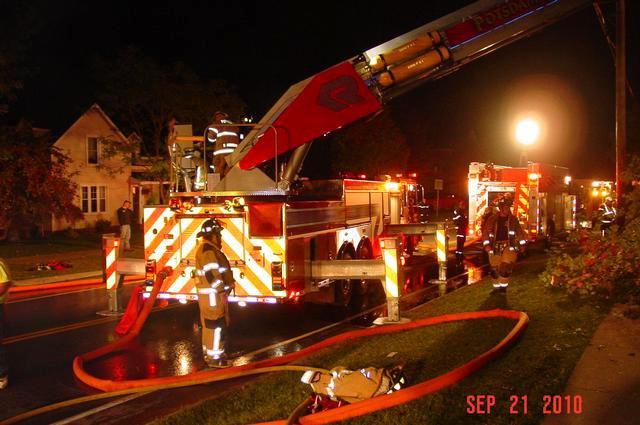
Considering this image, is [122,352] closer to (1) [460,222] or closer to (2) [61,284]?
(2) [61,284]

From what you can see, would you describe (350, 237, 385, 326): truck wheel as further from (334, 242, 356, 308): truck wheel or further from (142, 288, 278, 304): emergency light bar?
(142, 288, 278, 304): emergency light bar

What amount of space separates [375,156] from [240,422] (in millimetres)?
31127

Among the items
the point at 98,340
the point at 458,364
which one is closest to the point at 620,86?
the point at 458,364

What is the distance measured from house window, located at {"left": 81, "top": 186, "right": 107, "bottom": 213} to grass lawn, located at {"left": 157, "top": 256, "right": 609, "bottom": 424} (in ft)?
82.5

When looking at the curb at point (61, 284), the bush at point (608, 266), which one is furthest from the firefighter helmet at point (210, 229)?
the curb at point (61, 284)

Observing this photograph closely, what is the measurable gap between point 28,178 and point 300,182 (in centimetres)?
1194

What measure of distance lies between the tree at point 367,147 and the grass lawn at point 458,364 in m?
26.6

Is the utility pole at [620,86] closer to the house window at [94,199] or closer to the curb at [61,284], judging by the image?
the curb at [61,284]

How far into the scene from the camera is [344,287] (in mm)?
10172

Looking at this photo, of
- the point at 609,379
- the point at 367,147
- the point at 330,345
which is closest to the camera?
the point at 609,379

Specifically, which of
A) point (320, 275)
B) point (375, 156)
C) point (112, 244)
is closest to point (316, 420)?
point (320, 275)

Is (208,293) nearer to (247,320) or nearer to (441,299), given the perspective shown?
(247,320)

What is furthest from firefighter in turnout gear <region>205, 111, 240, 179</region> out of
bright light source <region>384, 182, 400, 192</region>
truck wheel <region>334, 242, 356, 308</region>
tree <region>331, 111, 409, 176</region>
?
tree <region>331, 111, 409, 176</region>

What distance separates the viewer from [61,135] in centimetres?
2934
